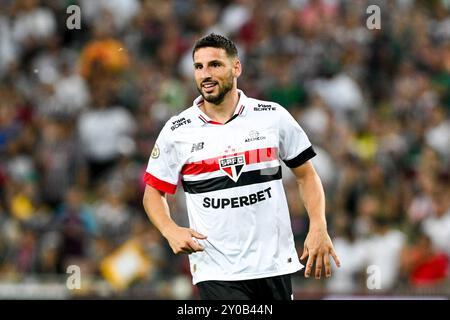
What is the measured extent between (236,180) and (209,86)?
0.61 m

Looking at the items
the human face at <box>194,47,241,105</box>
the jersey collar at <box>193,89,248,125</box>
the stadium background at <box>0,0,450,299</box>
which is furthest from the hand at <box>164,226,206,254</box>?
the stadium background at <box>0,0,450,299</box>

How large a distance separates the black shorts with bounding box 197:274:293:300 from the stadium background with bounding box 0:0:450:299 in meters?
4.81

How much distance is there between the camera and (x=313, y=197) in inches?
299

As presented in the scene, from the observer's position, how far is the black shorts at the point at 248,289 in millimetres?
7453

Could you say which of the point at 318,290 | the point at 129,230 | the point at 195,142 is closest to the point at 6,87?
the point at 129,230

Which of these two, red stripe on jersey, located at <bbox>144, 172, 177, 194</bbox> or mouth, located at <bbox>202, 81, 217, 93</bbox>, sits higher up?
mouth, located at <bbox>202, 81, 217, 93</bbox>

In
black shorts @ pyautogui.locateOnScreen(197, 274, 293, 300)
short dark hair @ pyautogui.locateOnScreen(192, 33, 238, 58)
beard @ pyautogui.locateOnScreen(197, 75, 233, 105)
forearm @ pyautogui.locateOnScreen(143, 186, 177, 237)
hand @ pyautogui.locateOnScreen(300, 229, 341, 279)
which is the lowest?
black shorts @ pyautogui.locateOnScreen(197, 274, 293, 300)

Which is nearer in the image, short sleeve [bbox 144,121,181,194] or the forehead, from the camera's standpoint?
the forehead

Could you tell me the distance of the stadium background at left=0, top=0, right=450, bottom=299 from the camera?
43.9 feet

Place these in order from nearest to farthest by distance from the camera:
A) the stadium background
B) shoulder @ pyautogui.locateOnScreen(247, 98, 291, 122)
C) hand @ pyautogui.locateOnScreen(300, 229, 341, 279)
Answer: hand @ pyautogui.locateOnScreen(300, 229, 341, 279)
shoulder @ pyautogui.locateOnScreen(247, 98, 291, 122)
the stadium background

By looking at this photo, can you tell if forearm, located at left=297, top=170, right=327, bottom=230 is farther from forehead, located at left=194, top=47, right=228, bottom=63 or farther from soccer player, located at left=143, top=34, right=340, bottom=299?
forehead, located at left=194, top=47, right=228, bottom=63
